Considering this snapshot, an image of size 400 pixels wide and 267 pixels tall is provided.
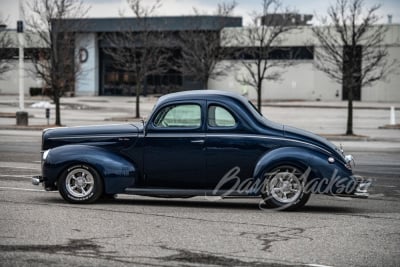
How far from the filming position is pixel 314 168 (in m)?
11.3

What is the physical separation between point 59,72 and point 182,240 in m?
29.7

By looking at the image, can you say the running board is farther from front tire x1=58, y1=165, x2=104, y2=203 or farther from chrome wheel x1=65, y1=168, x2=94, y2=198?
chrome wheel x1=65, y1=168, x2=94, y2=198

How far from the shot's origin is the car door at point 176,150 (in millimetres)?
11562

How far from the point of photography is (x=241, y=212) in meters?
11.3

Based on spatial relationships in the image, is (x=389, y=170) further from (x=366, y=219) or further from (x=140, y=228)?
(x=140, y=228)

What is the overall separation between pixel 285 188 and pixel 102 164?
8.92ft

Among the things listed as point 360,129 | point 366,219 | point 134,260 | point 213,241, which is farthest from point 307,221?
point 360,129

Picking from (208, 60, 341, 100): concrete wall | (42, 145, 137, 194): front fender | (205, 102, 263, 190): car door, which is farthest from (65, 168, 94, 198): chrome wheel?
(208, 60, 341, 100): concrete wall

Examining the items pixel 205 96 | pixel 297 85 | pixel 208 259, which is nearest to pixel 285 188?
pixel 205 96

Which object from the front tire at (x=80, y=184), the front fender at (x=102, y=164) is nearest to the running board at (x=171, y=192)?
the front fender at (x=102, y=164)

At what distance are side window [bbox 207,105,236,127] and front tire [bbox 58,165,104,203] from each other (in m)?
1.90

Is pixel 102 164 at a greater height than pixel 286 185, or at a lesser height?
greater

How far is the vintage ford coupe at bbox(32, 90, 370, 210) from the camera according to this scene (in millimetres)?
11297

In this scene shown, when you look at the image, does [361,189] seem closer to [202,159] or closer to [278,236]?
[202,159]
